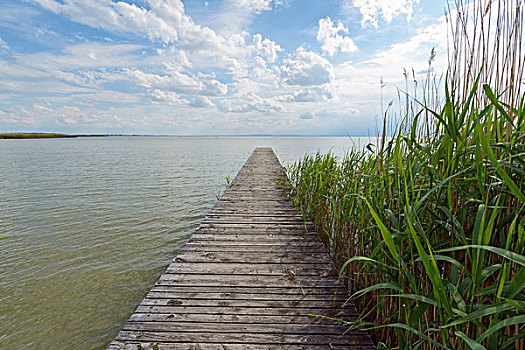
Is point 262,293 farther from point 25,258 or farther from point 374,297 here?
point 25,258

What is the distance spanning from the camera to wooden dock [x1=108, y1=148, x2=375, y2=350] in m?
1.61

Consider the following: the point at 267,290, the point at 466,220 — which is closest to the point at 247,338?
the point at 267,290

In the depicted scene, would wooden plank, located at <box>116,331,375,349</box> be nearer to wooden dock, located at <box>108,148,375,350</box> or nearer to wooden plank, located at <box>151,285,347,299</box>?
wooden dock, located at <box>108,148,375,350</box>

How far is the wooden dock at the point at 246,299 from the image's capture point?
1.61 metres

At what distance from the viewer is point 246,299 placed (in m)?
2.02

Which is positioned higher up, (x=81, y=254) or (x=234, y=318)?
(x=234, y=318)

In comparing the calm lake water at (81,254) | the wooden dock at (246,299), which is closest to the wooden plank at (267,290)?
the wooden dock at (246,299)

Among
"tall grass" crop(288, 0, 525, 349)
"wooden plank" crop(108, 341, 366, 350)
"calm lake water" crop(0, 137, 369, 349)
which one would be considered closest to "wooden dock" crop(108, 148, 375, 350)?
"wooden plank" crop(108, 341, 366, 350)

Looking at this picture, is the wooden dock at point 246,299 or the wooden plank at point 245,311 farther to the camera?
the wooden plank at point 245,311

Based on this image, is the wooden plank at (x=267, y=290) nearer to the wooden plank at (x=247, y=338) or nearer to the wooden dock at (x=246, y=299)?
the wooden dock at (x=246, y=299)

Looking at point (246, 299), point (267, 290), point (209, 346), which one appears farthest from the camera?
point (267, 290)

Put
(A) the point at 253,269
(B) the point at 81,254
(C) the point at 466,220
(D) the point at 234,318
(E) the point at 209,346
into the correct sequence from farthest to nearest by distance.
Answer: (B) the point at 81,254 → (A) the point at 253,269 → (D) the point at 234,318 → (E) the point at 209,346 → (C) the point at 466,220

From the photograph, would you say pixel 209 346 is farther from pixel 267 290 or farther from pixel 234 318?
pixel 267 290

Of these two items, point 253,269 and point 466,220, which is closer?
point 466,220
